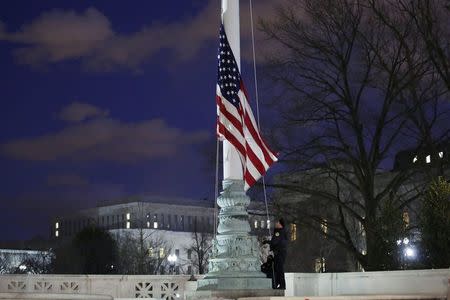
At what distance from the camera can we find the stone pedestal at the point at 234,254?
64.8 feet

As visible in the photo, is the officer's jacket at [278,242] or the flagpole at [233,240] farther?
the officer's jacket at [278,242]

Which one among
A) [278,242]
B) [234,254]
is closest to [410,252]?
[278,242]

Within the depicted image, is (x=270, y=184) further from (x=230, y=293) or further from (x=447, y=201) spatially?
(x=230, y=293)

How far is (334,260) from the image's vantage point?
244 ft

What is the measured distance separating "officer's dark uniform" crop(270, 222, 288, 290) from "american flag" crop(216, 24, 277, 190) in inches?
62.6

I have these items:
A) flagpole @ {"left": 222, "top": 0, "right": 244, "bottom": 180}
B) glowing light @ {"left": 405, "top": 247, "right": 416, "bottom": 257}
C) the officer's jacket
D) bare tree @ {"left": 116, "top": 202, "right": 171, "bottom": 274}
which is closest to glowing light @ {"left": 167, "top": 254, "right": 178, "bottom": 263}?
bare tree @ {"left": 116, "top": 202, "right": 171, "bottom": 274}

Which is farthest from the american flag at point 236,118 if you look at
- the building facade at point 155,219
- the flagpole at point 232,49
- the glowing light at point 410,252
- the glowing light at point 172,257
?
the building facade at point 155,219

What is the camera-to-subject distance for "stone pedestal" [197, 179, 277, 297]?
1975 cm

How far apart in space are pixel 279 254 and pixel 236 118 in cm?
361

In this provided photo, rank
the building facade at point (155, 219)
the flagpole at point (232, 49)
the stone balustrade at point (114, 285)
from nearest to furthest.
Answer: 1. the flagpole at point (232, 49)
2. the stone balustrade at point (114, 285)
3. the building facade at point (155, 219)

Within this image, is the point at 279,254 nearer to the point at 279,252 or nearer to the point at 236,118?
the point at 279,252

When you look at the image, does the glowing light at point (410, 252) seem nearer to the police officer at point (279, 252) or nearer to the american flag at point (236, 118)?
the police officer at point (279, 252)

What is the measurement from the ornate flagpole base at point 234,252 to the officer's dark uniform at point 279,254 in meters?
0.80

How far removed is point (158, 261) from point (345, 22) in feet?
227
